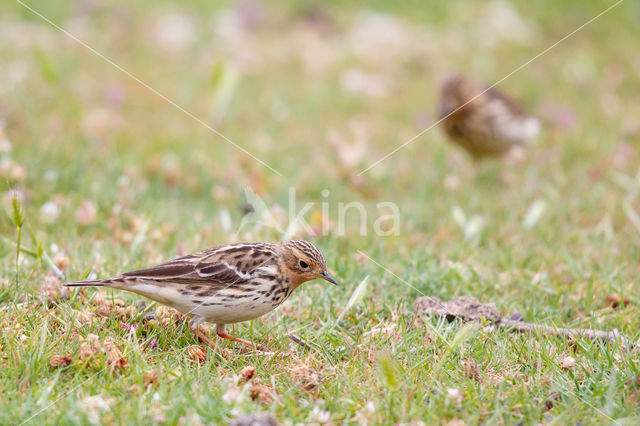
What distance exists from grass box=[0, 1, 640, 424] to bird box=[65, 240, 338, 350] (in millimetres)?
229

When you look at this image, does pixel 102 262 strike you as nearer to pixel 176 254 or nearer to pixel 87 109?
pixel 176 254

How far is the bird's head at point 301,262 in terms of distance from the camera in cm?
470

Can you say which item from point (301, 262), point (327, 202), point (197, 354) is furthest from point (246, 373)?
point (327, 202)

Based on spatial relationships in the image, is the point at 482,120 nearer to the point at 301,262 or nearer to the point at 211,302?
the point at 301,262

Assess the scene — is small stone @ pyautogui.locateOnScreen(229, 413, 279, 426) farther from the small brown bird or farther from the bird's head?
the small brown bird

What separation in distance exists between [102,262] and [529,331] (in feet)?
9.79

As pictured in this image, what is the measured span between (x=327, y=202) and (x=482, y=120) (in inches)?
105

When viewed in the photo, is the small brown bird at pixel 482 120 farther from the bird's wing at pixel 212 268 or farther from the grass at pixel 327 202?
the bird's wing at pixel 212 268

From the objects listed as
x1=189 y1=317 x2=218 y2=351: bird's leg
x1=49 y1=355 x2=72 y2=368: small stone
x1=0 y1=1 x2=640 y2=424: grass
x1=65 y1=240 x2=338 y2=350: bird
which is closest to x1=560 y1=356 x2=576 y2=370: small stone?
A: x1=0 y1=1 x2=640 y2=424: grass

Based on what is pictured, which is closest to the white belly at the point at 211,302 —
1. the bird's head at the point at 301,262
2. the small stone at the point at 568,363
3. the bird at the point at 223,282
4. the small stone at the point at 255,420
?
the bird at the point at 223,282

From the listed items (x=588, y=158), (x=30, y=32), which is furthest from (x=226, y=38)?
(x=588, y=158)

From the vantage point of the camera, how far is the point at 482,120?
9531 mm

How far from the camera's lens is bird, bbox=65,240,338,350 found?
4.37 m

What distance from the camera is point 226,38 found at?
535 inches
